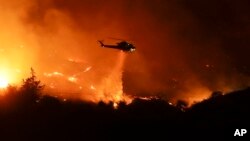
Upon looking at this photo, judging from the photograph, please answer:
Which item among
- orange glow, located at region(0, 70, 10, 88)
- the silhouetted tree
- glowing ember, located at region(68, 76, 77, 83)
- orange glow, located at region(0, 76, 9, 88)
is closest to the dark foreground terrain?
the silhouetted tree

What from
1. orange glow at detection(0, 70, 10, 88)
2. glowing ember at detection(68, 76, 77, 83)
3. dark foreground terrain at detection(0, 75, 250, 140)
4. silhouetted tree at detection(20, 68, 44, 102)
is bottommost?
dark foreground terrain at detection(0, 75, 250, 140)

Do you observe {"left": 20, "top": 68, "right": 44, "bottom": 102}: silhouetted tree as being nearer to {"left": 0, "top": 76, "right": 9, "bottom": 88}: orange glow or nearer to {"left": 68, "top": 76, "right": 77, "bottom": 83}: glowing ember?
{"left": 0, "top": 76, "right": 9, "bottom": 88}: orange glow

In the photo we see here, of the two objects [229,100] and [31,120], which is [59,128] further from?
Answer: [229,100]

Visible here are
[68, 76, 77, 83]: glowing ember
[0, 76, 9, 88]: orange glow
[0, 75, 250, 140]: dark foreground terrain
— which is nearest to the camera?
[0, 75, 250, 140]: dark foreground terrain

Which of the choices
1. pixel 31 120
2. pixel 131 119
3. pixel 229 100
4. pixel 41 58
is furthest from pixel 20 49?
pixel 229 100

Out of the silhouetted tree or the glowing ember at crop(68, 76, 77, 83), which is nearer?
the silhouetted tree

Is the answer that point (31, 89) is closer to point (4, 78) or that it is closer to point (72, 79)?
point (4, 78)

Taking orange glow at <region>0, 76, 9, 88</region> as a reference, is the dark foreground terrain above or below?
below

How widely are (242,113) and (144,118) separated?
46.4ft

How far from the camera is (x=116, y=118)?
67.9 m

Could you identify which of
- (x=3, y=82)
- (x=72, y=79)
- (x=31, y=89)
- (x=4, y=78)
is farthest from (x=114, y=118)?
(x=72, y=79)

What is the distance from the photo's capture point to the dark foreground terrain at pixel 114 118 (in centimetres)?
5781

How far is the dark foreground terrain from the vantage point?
57812mm

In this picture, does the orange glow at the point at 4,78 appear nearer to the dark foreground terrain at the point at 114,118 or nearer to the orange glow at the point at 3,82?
the orange glow at the point at 3,82
